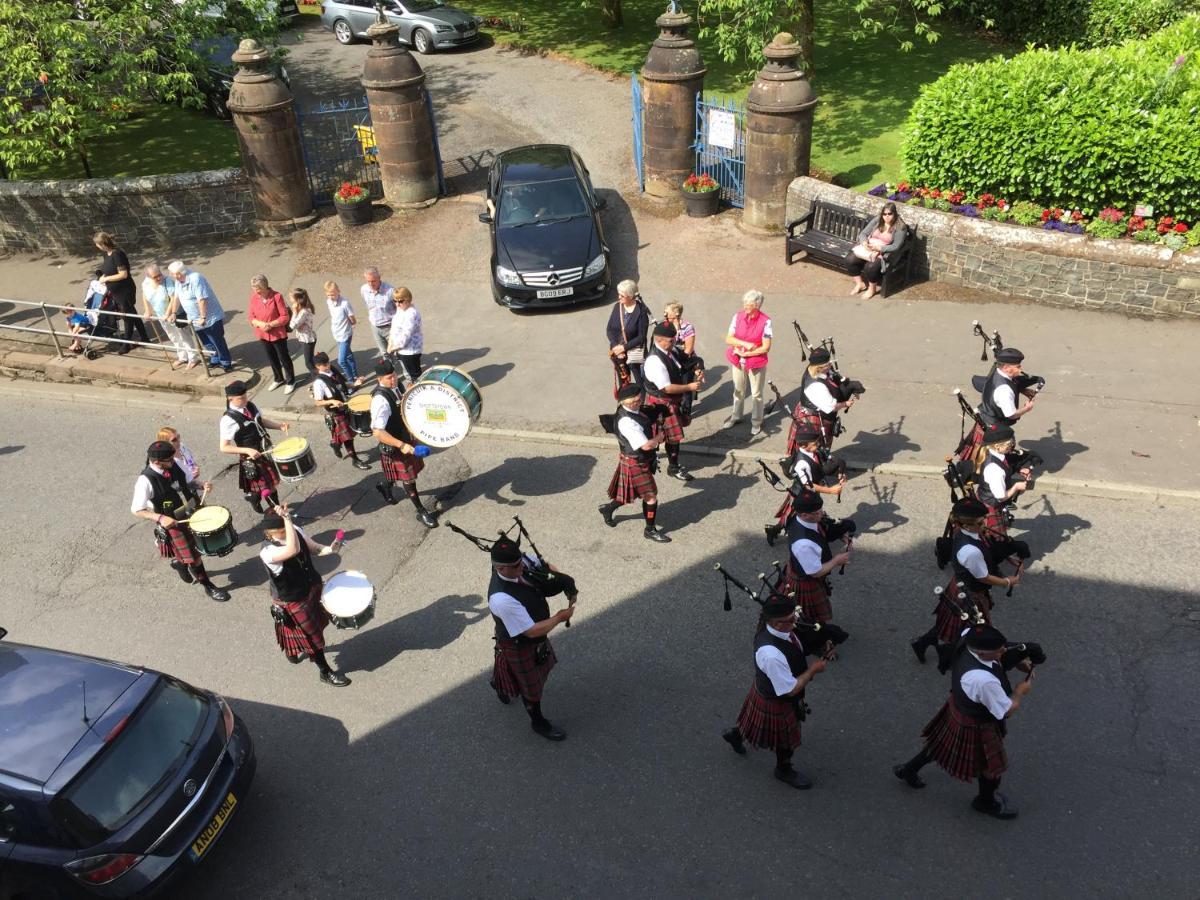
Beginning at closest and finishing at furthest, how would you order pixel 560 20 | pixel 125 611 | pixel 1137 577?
pixel 1137 577 < pixel 125 611 < pixel 560 20

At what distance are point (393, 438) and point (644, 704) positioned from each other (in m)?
3.87

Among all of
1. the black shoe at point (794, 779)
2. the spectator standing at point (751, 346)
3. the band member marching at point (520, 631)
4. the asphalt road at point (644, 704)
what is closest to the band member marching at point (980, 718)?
the asphalt road at point (644, 704)

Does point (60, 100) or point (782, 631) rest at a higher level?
point (60, 100)

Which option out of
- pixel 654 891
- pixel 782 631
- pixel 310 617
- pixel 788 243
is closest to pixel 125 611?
pixel 310 617

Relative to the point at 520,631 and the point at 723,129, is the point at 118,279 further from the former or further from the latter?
the point at 520,631

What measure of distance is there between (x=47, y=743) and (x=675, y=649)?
4.92m

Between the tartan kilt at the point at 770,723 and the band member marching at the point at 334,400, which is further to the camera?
the band member marching at the point at 334,400

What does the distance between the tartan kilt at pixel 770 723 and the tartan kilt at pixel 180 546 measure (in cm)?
574

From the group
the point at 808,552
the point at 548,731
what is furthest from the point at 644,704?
the point at 808,552

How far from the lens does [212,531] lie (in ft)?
31.0

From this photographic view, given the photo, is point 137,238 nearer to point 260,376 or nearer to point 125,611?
point 260,376

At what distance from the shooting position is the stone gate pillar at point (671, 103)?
17031 mm

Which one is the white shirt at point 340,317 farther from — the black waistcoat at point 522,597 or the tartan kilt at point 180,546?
the black waistcoat at point 522,597

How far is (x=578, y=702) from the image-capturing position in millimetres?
8281
